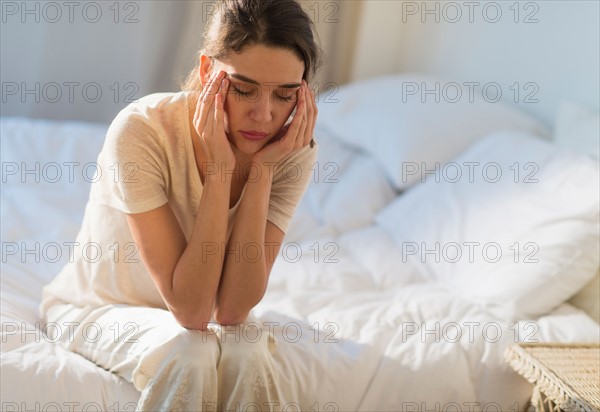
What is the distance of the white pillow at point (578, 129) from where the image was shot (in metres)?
1.98

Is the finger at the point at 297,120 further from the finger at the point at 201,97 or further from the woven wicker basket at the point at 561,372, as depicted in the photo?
the woven wicker basket at the point at 561,372

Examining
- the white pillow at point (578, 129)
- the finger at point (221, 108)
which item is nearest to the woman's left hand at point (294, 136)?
the finger at point (221, 108)

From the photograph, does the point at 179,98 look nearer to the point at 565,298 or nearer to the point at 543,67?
the point at 565,298

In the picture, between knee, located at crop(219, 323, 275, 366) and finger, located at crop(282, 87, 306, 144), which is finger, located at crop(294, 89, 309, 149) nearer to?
finger, located at crop(282, 87, 306, 144)

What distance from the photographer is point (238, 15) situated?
1402 millimetres

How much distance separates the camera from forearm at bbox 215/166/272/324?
1449mm

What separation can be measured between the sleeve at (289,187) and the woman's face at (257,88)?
95 millimetres

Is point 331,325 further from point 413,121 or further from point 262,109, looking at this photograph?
point 413,121

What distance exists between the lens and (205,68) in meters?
1.47

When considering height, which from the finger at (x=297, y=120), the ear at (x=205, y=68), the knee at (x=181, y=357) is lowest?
the knee at (x=181, y=357)

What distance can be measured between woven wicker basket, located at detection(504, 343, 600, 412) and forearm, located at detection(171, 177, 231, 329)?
2.06 ft

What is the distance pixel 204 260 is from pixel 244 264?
90mm

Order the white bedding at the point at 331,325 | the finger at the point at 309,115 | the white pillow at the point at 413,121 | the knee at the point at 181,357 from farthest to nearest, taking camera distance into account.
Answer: the white pillow at the point at 413,121 < the finger at the point at 309,115 < the white bedding at the point at 331,325 < the knee at the point at 181,357

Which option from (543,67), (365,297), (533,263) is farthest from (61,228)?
(543,67)
